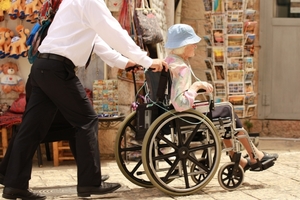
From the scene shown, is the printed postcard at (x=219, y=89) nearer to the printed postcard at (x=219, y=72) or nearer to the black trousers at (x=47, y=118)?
the printed postcard at (x=219, y=72)

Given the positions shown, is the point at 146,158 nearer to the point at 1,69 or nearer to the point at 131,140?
the point at 131,140

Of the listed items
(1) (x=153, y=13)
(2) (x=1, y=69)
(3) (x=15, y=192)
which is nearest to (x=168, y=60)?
(3) (x=15, y=192)

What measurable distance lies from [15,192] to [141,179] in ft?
3.71

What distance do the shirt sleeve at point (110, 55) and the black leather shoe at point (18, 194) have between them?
1.14m

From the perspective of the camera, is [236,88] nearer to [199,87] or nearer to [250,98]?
[250,98]

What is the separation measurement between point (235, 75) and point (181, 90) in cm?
364

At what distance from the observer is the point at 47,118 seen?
537 centimetres

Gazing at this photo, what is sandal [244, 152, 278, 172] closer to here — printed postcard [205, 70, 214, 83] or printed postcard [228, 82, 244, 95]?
printed postcard [228, 82, 244, 95]


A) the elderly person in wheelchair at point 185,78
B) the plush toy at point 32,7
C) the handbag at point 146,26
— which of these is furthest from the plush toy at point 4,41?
the elderly person in wheelchair at point 185,78

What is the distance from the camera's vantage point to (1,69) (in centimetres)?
799

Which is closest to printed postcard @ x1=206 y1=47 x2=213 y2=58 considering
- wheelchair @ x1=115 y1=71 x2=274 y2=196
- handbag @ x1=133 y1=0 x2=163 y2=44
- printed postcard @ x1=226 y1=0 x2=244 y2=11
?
printed postcard @ x1=226 y1=0 x2=244 y2=11

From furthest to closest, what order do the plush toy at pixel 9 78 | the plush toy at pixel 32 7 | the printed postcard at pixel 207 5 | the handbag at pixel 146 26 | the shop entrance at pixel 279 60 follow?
the shop entrance at pixel 279 60 → the printed postcard at pixel 207 5 → the plush toy at pixel 9 78 → the plush toy at pixel 32 7 → the handbag at pixel 146 26

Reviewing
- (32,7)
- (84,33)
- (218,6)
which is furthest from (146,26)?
(84,33)

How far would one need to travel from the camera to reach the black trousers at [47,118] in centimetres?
522
